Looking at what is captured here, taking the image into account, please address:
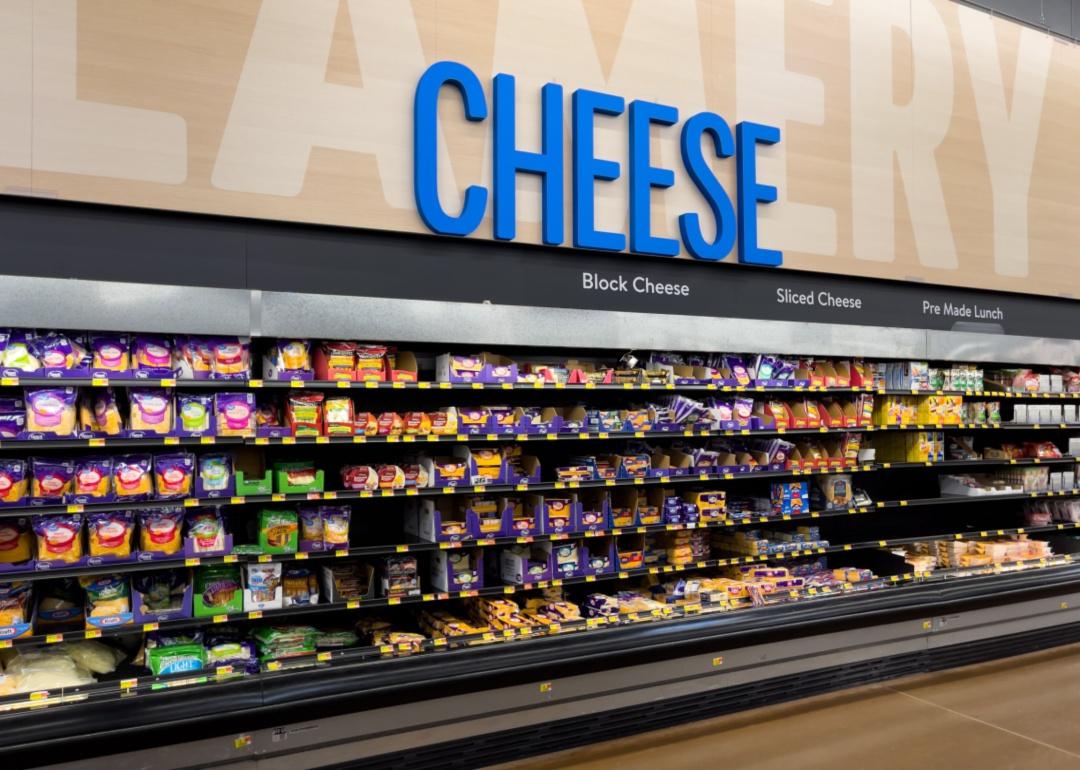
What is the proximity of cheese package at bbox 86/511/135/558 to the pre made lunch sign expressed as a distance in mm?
964

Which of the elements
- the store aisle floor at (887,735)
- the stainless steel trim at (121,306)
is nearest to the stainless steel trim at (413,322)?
the stainless steel trim at (121,306)

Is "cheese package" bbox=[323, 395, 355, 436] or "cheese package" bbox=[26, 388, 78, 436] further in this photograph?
"cheese package" bbox=[323, 395, 355, 436]

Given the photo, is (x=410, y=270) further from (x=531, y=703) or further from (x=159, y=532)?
(x=531, y=703)

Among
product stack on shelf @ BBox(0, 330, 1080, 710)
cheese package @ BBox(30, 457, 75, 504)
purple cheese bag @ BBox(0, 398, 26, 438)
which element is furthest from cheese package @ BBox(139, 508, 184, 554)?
purple cheese bag @ BBox(0, 398, 26, 438)

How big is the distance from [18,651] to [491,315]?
249 centimetres

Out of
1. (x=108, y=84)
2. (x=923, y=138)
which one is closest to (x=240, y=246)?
(x=108, y=84)

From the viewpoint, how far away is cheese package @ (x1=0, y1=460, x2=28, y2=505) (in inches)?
125

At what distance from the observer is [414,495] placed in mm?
3986

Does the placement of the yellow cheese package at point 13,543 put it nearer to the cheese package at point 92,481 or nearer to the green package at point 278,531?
the cheese package at point 92,481

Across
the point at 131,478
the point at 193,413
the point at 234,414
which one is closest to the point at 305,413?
the point at 234,414

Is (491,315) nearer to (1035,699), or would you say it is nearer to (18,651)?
(18,651)

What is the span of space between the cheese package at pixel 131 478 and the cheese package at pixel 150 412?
0.46ft

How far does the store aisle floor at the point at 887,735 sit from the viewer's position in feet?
12.3

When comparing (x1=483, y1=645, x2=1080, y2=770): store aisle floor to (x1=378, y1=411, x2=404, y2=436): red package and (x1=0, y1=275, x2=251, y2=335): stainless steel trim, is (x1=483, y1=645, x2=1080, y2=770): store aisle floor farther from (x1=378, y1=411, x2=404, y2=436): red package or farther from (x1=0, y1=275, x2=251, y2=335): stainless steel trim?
(x1=0, y1=275, x2=251, y2=335): stainless steel trim
